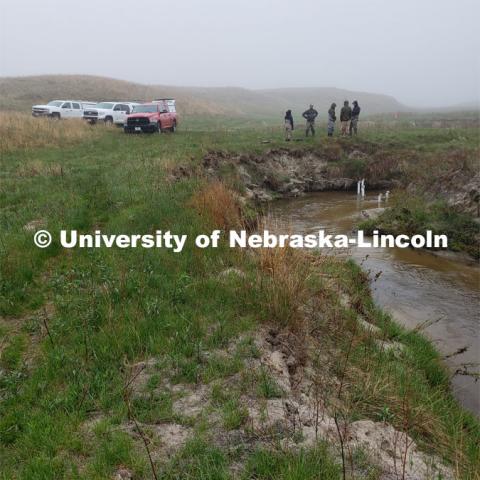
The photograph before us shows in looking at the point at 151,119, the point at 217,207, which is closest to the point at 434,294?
the point at 217,207

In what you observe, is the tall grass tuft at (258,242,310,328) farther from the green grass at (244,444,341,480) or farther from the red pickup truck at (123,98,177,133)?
the red pickup truck at (123,98,177,133)

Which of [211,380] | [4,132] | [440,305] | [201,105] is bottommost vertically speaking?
[440,305]

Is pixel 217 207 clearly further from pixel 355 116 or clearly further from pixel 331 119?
pixel 355 116

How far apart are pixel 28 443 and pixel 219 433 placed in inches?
67.2

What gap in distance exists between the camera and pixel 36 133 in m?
21.4

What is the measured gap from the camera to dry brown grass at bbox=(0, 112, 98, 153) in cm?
1971

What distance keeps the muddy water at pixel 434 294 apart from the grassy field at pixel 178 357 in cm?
69

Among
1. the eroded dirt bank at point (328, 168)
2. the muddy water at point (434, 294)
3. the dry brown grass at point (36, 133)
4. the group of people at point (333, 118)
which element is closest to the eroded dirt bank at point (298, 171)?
the eroded dirt bank at point (328, 168)

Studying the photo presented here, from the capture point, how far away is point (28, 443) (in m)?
3.90

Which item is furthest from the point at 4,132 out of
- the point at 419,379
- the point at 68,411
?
the point at 419,379

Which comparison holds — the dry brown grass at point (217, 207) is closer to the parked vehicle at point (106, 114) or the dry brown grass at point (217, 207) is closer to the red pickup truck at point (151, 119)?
the red pickup truck at point (151, 119)

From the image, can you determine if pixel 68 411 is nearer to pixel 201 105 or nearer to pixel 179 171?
pixel 179 171

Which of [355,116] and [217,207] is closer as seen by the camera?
[217,207]

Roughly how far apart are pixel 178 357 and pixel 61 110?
105 feet
